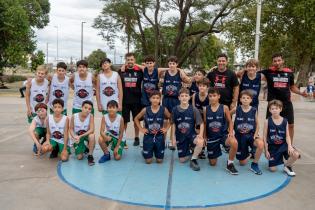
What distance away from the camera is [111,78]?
21.5 feet

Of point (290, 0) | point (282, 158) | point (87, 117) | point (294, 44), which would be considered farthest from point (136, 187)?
point (294, 44)

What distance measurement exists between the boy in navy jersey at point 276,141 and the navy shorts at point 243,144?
0.24 metres

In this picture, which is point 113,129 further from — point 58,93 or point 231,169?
point 231,169

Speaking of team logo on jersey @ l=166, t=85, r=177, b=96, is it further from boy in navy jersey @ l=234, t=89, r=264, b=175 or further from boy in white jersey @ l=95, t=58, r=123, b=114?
boy in navy jersey @ l=234, t=89, r=264, b=175

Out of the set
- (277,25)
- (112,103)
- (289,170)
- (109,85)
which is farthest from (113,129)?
(277,25)

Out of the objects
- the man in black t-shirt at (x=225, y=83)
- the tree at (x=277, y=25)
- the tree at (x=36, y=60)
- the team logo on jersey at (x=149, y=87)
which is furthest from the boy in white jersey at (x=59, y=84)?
the tree at (x=36, y=60)

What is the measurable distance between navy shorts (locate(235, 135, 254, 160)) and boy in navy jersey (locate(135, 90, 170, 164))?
46.7 inches

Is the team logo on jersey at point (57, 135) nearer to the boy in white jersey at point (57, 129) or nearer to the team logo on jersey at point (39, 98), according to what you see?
the boy in white jersey at point (57, 129)

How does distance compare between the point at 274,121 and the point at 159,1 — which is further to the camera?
the point at 159,1

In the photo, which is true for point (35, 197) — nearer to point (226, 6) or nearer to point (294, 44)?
point (226, 6)

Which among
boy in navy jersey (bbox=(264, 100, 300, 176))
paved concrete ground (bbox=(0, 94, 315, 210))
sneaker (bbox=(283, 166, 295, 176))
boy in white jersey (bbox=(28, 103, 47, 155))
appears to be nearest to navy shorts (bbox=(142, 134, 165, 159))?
paved concrete ground (bbox=(0, 94, 315, 210))

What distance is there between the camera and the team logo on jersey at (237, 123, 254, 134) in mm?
5781

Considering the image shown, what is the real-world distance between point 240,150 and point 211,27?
774 inches

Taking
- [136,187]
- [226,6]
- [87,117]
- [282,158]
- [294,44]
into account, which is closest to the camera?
[136,187]
